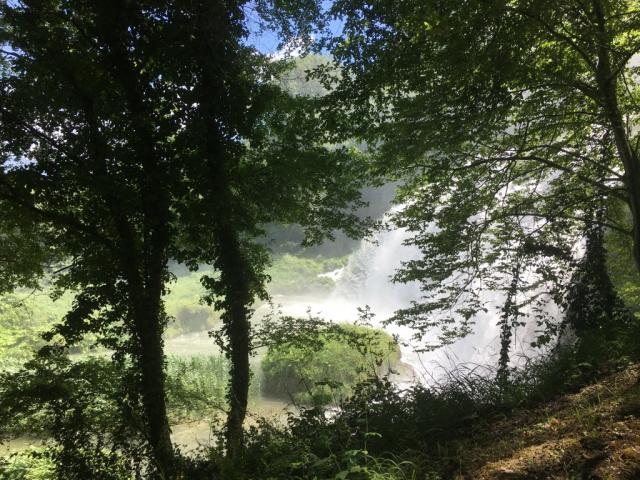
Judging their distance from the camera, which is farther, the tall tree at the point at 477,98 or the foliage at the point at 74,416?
the foliage at the point at 74,416

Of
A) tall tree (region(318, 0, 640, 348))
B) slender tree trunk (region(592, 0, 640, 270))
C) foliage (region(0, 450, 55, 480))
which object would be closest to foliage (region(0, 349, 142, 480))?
foliage (region(0, 450, 55, 480))

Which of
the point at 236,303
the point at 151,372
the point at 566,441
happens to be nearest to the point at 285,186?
the point at 236,303

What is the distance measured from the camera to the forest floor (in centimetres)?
234

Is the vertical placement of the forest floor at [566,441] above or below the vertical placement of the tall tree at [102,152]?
below

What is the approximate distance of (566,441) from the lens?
2.68 metres

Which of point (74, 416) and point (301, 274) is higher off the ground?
point (301, 274)

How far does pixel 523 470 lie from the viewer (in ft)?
8.16

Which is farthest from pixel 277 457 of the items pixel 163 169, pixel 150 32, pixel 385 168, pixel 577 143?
pixel 577 143

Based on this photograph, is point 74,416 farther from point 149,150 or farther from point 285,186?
point 285,186

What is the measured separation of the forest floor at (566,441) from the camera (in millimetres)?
2340

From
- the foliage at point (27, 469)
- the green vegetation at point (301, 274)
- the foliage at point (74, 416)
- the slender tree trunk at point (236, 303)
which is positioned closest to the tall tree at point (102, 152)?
the foliage at point (74, 416)

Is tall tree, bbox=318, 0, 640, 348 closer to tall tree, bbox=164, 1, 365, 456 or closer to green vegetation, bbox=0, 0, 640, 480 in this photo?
green vegetation, bbox=0, 0, 640, 480

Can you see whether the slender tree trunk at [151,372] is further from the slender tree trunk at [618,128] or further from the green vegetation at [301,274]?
the green vegetation at [301,274]

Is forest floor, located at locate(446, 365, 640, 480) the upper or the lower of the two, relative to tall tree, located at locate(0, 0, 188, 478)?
lower
